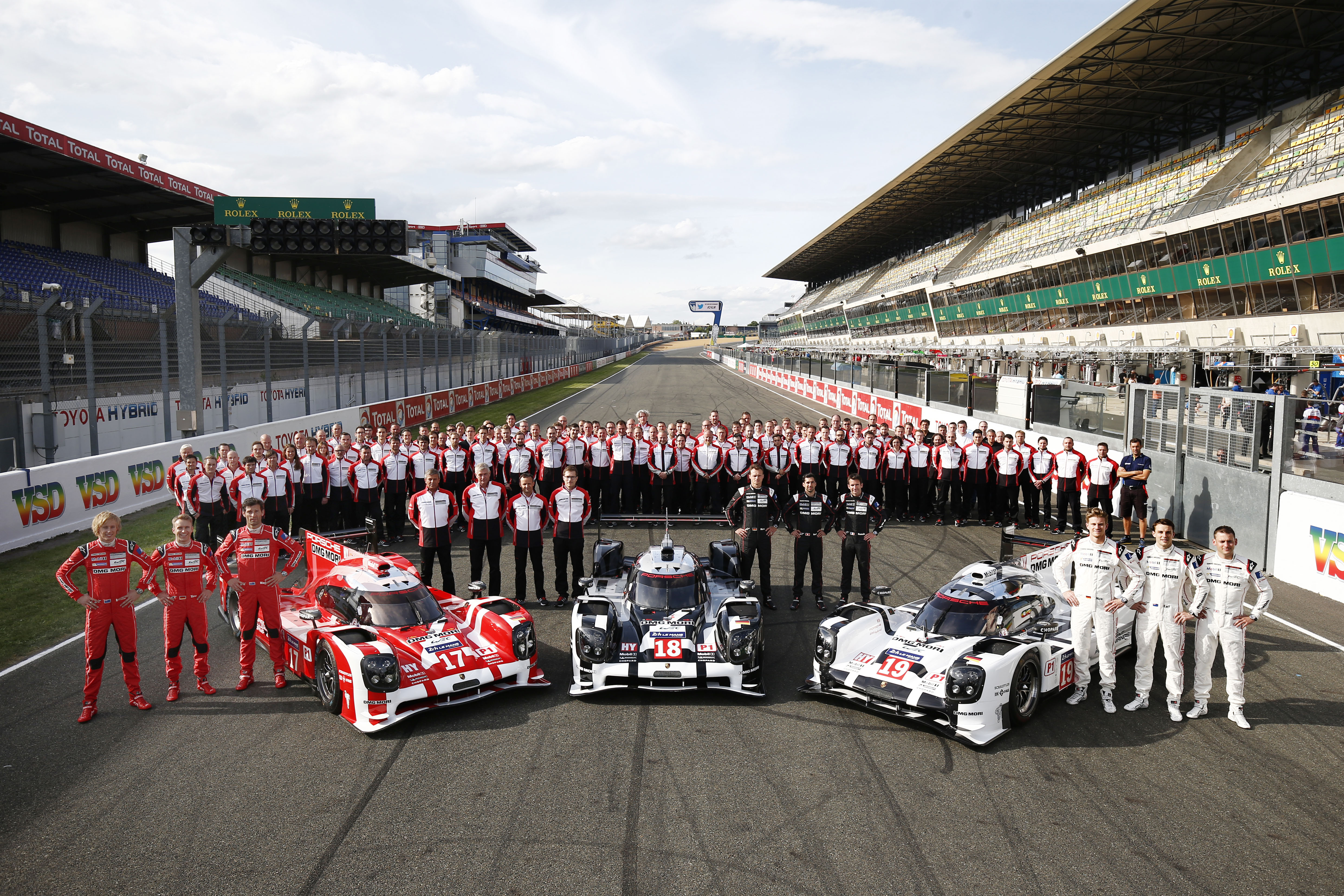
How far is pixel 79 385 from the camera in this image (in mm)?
13852

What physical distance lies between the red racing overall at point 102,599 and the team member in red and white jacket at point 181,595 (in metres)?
0.22

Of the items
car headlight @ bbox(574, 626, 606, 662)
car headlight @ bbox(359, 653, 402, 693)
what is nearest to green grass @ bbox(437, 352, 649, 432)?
car headlight @ bbox(574, 626, 606, 662)

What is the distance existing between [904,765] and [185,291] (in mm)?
15362

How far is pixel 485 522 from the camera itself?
9586 mm

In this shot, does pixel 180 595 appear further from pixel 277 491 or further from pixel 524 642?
pixel 277 491

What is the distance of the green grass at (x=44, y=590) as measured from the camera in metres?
8.30

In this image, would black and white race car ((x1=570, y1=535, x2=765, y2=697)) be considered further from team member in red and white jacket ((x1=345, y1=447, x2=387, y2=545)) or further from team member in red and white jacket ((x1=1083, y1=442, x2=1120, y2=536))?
team member in red and white jacket ((x1=1083, y1=442, x2=1120, y2=536))

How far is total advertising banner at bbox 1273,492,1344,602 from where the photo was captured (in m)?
10.1

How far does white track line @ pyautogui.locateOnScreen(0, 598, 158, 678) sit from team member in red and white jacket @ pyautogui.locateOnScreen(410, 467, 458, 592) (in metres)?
2.74

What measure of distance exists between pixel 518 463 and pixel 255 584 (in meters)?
6.11

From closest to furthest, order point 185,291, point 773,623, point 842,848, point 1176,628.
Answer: point 842,848
point 1176,628
point 773,623
point 185,291

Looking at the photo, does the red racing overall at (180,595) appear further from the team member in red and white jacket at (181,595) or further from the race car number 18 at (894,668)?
the race car number 18 at (894,668)

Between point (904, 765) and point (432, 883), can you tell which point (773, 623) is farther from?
point (432, 883)

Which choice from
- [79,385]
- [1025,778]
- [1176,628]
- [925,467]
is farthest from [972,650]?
[79,385]
